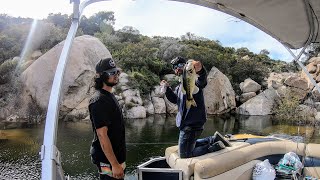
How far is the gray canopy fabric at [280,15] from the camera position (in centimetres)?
239

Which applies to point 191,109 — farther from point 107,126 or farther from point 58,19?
point 58,19

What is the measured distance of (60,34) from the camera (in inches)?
803

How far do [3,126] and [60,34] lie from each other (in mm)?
7935

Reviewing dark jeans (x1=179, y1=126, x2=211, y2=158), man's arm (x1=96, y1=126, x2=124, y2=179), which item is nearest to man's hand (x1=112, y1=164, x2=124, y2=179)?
man's arm (x1=96, y1=126, x2=124, y2=179)

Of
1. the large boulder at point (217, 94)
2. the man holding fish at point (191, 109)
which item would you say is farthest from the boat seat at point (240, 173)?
the large boulder at point (217, 94)

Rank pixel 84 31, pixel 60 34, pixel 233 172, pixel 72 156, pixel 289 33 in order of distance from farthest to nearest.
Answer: pixel 84 31 < pixel 60 34 < pixel 72 156 < pixel 233 172 < pixel 289 33

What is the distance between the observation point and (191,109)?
124 inches

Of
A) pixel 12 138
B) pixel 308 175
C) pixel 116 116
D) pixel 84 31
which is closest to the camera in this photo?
pixel 116 116

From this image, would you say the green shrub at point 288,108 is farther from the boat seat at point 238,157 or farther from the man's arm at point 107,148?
the man's arm at point 107,148

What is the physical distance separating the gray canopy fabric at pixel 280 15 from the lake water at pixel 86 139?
1.49 meters

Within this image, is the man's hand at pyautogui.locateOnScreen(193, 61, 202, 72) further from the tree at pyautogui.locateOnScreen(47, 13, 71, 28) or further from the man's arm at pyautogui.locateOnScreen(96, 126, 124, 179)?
the tree at pyautogui.locateOnScreen(47, 13, 71, 28)

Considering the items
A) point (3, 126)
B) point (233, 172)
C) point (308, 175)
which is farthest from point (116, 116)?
point (3, 126)

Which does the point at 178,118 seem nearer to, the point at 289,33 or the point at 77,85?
the point at 289,33

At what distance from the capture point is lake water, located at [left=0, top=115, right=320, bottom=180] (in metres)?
8.28
